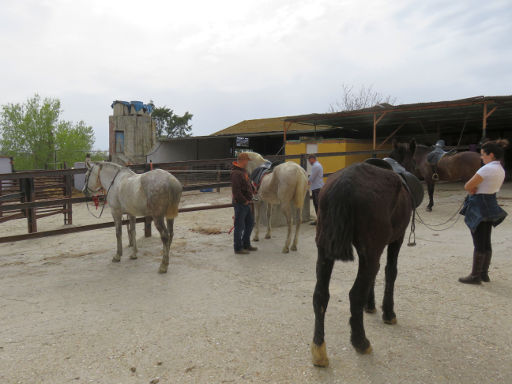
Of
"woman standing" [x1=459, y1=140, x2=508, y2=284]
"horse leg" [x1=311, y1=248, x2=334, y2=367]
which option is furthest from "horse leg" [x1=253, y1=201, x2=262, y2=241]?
"horse leg" [x1=311, y1=248, x2=334, y2=367]

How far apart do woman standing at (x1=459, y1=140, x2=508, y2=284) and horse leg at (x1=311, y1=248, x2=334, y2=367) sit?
97.2 inches

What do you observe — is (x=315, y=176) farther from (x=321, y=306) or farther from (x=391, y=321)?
(x=321, y=306)

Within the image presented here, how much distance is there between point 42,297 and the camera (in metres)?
4.08

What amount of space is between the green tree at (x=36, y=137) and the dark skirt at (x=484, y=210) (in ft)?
69.9

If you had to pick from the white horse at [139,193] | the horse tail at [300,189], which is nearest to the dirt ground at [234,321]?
the white horse at [139,193]

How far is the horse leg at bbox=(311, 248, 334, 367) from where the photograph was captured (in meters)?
2.55

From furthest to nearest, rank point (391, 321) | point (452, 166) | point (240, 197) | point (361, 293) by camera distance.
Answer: point (452, 166) → point (240, 197) → point (391, 321) → point (361, 293)

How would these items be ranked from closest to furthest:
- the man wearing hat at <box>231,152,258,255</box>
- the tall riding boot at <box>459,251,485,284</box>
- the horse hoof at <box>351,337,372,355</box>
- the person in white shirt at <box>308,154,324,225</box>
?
the horse hoof at <box>351,337,372,355</box>, the tall riding boot at <box>459,251,485,284</box>, the man wearing hat at <box>231,152,258,255</box>, the person in white shirt at <box>308,154,324,225</box>

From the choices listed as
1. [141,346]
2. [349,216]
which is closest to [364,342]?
[349,216]

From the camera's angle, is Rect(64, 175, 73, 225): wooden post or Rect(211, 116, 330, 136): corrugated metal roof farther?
Rect(211, 116, 330, 136): corrugated metal roof

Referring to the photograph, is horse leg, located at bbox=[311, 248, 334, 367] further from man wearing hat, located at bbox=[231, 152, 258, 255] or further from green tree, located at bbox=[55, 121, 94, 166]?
green tree, located at bbox=[55, 121, 94, 166]

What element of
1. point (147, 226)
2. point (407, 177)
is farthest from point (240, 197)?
point (407, 177)

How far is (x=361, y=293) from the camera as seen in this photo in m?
2.61

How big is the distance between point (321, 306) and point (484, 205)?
2.71m
